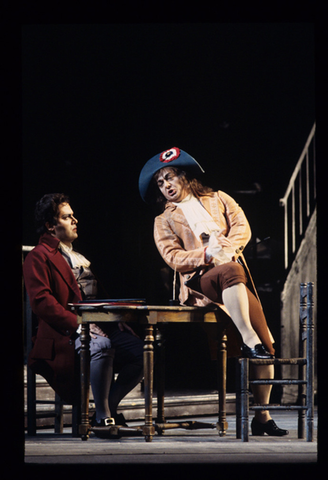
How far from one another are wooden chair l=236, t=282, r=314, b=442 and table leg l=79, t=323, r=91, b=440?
3.19 ft

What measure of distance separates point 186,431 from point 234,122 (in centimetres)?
242

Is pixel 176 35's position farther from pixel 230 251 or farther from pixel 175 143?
pixel 230 251

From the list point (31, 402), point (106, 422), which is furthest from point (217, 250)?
point (31, 402)

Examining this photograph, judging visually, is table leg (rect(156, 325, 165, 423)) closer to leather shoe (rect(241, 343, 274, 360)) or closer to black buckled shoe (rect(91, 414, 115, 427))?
black buckled shoe (rect(91, 414, 115, 427))

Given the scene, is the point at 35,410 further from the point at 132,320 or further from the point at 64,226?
the point at 64,226

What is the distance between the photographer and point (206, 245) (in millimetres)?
4906

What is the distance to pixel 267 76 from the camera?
18.1 ft

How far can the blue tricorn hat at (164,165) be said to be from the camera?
16.3ft

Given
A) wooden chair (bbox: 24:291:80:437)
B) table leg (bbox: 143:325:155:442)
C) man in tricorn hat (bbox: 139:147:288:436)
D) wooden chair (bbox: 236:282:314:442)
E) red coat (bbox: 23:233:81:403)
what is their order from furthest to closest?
1. man in tricorn hat (bbox: 139:147:288:436)
2. wooden chair (bbox: 24:291:80:437)
3. red coat (bbox: 23:233:81:403)
4. wooden chair (bbox: 236:282:314:442)
5. table leg (bbox: 143:325:155:442)

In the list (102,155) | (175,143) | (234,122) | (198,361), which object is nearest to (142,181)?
(175,143)

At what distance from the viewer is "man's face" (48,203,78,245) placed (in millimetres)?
4863

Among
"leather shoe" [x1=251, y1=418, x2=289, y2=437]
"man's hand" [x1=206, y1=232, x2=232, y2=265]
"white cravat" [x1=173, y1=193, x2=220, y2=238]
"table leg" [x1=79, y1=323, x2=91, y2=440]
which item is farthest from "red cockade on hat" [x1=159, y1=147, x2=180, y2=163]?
"leather shoe" [x1=251, y1=418, x2=289, y2=437]

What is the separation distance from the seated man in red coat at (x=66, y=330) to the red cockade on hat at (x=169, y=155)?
0.73 m

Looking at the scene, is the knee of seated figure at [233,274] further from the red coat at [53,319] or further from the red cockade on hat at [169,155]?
the red coat at [53,319]
